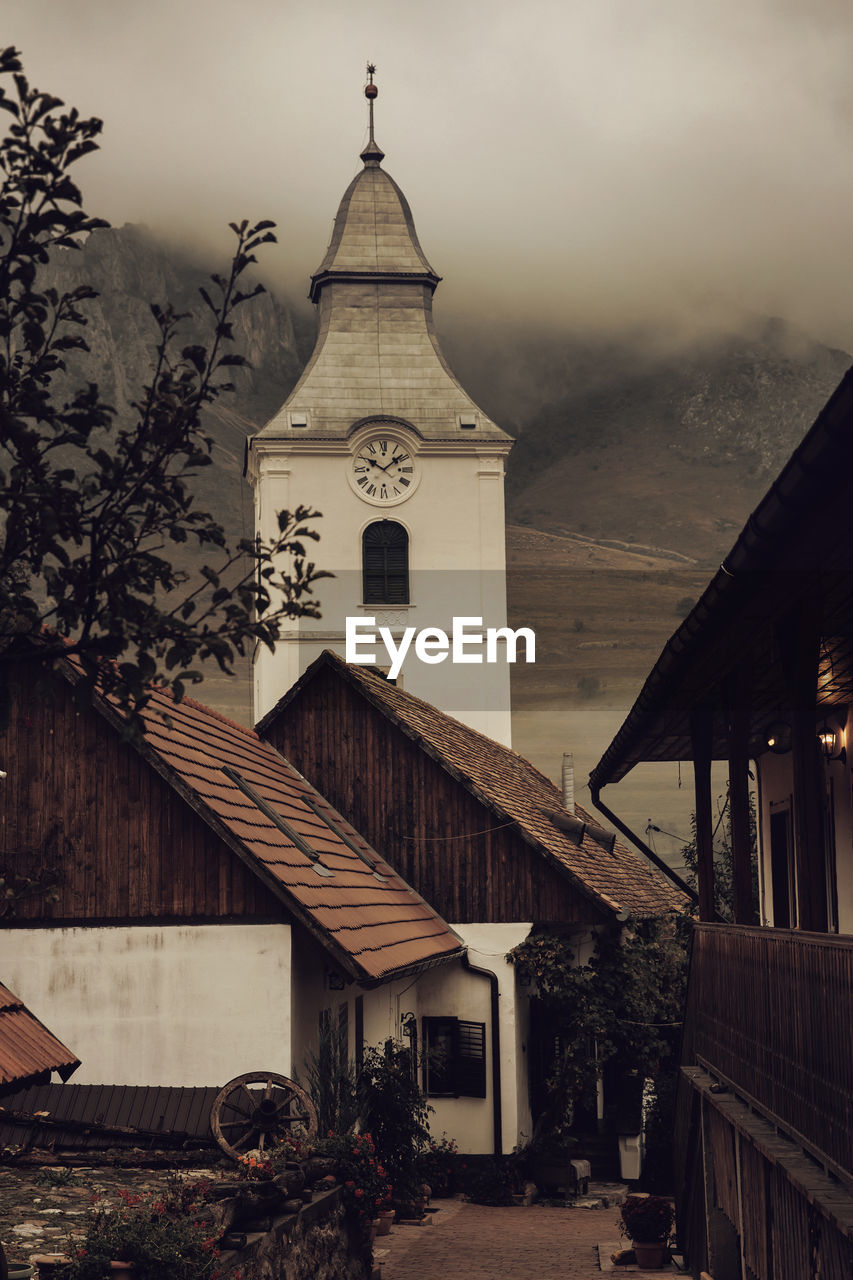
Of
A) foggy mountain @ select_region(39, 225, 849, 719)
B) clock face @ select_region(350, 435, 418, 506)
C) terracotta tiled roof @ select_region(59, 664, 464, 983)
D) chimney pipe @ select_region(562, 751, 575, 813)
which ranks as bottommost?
terracotta tiled roof @ select_region(59, 664, 464, 983)

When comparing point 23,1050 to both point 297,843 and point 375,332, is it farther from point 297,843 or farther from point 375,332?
point 375,332

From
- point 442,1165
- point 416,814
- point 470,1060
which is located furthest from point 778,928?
point 416,814

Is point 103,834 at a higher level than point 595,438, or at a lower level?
lower

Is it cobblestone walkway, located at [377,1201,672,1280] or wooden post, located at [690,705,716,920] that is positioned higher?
wooden post, located at [690,705,716,920]

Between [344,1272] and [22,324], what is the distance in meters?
9.89

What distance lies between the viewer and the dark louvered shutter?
2083 centimetres

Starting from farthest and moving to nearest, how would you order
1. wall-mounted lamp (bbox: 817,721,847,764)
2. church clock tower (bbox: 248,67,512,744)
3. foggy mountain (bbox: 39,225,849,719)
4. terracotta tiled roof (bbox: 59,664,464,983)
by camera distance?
1. foggy mountain (bbox: 39,225,849,719)
2. church clock tower (bbox: 248,67,512,744)
3. terracotta tiled roof (bbox: 59,664,464,983)
4. wall-mounted lamp (bbox: 817,721,847,764)

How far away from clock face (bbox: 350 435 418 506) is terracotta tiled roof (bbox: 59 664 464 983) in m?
31.3

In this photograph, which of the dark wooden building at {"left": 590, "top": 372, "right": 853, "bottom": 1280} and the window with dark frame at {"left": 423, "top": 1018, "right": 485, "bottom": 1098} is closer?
the dark wooden building at {"left": 590, "top": 372, "right": 853, "bottom": 1280}

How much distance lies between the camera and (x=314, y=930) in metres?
14.0

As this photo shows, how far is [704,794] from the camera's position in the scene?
13.8 m

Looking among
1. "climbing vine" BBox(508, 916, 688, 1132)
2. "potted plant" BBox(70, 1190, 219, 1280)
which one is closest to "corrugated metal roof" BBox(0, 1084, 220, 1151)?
"potted plant" BBox(70, 1190, 219, 1280)

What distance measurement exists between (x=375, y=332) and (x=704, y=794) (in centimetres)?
4349

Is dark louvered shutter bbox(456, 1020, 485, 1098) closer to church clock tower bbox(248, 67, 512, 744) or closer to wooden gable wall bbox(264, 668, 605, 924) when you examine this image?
wooden gable wall bbox(264, 668, 605, 924)
